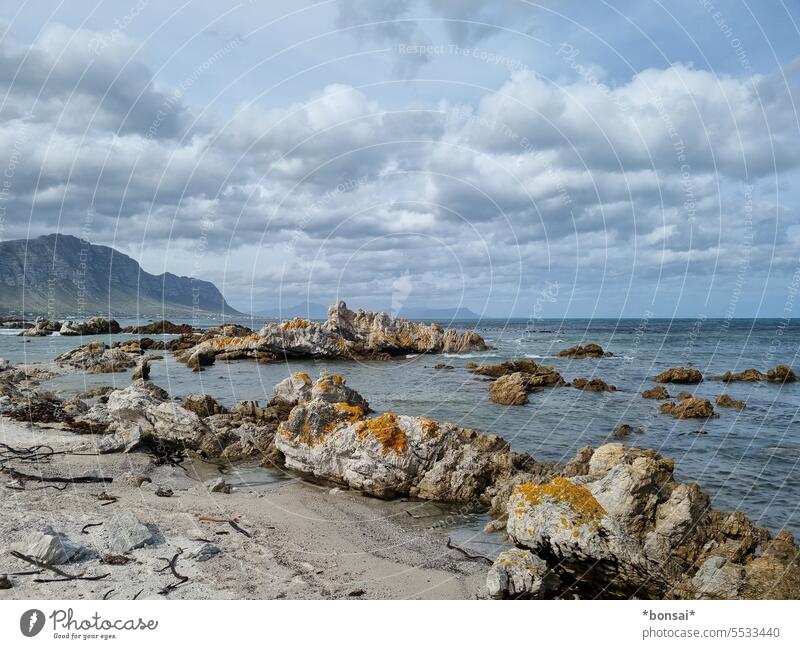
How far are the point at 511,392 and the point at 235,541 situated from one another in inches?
740

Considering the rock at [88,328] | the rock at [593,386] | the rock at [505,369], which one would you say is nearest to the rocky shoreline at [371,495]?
the rock at [593,386]

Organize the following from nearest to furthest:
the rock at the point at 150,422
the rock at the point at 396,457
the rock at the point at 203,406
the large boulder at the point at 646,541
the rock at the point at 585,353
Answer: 1. the large boulder at the point at 646,541
2. the rock at the point at 396,457
3. the rock at the point at 150,422
4. the rock at the point at 203,406
5. the rock at the point at 585,353

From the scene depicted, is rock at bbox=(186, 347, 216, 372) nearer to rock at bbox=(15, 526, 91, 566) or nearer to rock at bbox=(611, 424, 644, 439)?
rock at bbox=(611, 424, 644, 439)

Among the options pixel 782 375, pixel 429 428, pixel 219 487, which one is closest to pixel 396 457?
pixel 429 428

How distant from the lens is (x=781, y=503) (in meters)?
12.0

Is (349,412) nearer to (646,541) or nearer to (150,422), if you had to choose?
(150,422)

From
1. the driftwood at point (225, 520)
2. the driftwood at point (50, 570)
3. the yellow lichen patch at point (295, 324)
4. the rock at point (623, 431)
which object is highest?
the yellow lichen patch at point (295, 324)

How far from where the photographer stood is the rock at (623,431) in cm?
1877

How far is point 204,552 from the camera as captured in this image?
24.6 feet

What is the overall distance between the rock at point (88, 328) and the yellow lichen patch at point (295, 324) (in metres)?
37.5

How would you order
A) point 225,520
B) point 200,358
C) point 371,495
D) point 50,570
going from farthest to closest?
point 200,358
point 371,495
point 225,520
point 50,570

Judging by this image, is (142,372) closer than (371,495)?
No

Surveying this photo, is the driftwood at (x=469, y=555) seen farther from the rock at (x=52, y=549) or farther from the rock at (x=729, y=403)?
the rock at (x=729, y=403)

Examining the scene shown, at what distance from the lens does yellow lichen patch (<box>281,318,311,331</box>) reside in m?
48.7
